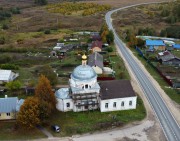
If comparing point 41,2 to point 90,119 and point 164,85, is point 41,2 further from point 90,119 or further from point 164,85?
point 90,119

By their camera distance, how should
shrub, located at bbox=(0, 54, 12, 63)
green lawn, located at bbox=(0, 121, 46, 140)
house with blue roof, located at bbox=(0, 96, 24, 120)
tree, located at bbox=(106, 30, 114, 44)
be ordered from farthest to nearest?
tree, located at bbox=(106, 30, 114, 44) → shrub, located at bbox=(0, 54, 12, 63) → house with blue roof, located at bbox=(0, 96, 24, 120) → green lawn, located at bbox=(0, 121, 46, 140)

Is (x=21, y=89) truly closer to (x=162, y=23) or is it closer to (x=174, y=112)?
(x=174, y=112)

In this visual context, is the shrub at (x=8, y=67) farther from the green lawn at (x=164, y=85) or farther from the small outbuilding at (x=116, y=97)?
the green lawn at (x=164, y=85)

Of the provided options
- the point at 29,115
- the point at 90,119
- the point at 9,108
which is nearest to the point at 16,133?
the point at 29,115

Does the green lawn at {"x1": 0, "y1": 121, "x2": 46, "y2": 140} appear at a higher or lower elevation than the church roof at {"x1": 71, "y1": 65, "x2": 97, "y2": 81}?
lower

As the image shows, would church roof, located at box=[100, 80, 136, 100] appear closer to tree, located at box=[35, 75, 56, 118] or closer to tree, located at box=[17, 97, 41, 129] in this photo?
tree, located at box=[35, 75, 56, 118]

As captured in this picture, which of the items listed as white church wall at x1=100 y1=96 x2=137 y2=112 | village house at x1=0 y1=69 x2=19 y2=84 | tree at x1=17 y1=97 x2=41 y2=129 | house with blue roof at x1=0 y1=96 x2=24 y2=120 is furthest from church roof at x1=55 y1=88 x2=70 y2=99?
village house at x1=0 y1=69 x2=19 y2=84
